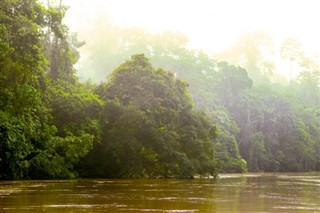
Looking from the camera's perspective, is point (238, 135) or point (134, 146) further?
point (238, 135)

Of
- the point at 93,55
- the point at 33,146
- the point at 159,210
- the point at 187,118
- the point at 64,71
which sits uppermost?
the point at 93,55

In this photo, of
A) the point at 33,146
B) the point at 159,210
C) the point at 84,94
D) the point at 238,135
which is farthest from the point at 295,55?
the point at 159,210

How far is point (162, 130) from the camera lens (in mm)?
25547

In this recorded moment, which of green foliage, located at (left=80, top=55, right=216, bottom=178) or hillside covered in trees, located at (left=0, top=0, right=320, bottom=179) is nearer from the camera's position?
hillside covered in trees, located at (left=0, top=0, right=320, bottom=179)

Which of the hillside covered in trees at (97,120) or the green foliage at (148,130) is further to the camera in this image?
the green foliage at (148,130)

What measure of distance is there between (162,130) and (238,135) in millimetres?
25507

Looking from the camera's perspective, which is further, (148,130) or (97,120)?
(148,130)

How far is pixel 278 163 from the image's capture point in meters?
48.7

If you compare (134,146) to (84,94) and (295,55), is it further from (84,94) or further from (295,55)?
(295,55)

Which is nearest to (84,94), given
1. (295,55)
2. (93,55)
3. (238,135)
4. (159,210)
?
(159,210)

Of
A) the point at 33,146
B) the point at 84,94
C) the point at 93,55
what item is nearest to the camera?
the point at 33,146

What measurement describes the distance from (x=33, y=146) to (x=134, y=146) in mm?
5677

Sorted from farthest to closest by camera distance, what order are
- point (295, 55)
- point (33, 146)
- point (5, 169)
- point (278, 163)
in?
point (295, 55)
point (278, 163)
point (33, 146)
point (5, 169)

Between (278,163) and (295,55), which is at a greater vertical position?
(295,55)
